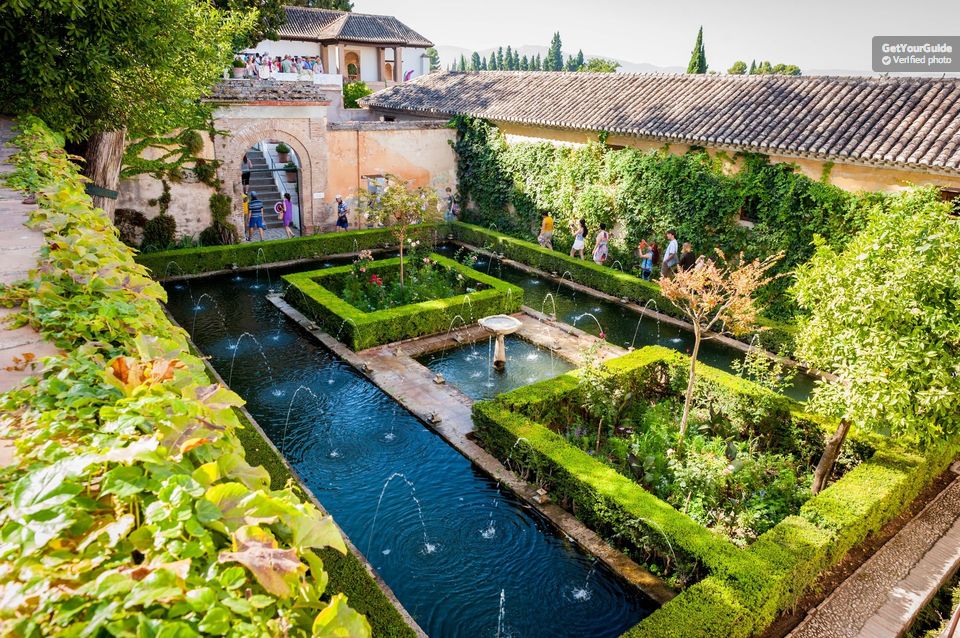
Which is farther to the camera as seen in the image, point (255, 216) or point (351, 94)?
point (351, 94)

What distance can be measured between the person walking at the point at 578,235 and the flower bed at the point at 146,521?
15.1 m

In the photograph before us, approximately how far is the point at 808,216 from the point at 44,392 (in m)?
13.8

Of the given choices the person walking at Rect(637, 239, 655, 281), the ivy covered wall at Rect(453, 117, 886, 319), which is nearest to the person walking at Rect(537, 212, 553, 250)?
the ivy covered wall at Rect(453, 117, 886, 319)

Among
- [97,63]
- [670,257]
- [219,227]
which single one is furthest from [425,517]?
[219,227]

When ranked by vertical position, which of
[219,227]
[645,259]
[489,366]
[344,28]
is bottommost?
[489,366]

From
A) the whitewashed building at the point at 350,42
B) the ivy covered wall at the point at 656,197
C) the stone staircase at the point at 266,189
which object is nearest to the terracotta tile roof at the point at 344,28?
the whitewashed building at the point at 350,42

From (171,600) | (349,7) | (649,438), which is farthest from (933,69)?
(349,7)

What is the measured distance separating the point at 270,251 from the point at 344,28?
26766 millimetres

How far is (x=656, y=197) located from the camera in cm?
1611

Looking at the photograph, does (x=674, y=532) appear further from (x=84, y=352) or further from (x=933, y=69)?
(x=933, y=69)

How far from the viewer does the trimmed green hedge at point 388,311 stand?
40.0 feet

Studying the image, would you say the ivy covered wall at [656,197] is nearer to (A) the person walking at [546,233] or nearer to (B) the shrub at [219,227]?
(A) the person walking at [546,233]

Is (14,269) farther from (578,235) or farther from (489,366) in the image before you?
(578,235)

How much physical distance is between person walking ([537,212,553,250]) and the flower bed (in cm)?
1617
